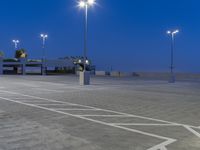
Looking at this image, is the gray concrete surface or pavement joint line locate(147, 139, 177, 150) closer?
pavement joint line locate(147, 139, 177, 150)

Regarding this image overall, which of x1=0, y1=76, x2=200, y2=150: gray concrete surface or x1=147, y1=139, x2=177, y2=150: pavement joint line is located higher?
x1=0, y1=76, x2=200, y2=150: gray concrete surface

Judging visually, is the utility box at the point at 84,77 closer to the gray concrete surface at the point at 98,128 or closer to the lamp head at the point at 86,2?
the lamp head at the point at 86,2

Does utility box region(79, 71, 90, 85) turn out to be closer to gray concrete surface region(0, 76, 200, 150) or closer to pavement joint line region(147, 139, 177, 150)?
gray concrete surface region(0, 76, 200, 150)

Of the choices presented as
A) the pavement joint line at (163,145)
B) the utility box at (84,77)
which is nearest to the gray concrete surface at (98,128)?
the pavement joint line at (163,145)

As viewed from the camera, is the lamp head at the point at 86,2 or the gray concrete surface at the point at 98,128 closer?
the gray concrete surface at the point at 98,128

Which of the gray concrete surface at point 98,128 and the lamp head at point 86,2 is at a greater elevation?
the lamp head at point 86,2

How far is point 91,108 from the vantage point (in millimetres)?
11445

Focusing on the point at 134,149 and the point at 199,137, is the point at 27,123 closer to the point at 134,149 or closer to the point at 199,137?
the point at 134,149

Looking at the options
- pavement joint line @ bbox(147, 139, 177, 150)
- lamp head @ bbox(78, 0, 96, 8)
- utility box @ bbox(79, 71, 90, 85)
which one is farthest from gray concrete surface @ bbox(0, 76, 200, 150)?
lamp head @ bbox(78, 0, 96, 8)

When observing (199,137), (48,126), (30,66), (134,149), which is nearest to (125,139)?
(134,149)

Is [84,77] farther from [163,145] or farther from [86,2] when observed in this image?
[163,145]

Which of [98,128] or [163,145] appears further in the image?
[98,128]

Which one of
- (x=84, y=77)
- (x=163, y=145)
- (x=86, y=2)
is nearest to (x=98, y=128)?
(x=163, y=145)

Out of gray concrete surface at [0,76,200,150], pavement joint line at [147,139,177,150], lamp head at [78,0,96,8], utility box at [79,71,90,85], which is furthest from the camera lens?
utility box at [79,71,90,85]
